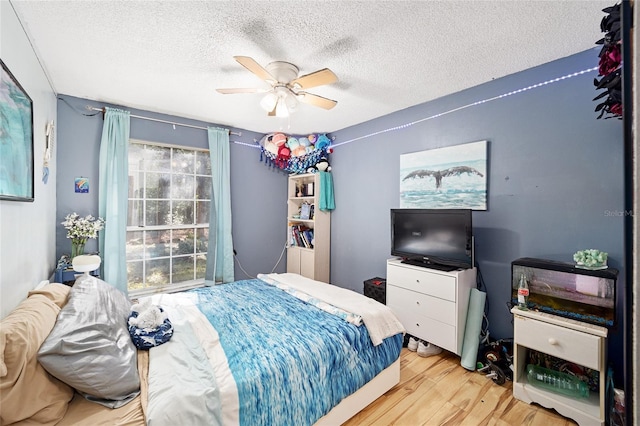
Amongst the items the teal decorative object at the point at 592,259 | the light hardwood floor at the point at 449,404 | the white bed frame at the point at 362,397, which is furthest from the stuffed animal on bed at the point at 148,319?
the teal decorative object at the point at 592,259

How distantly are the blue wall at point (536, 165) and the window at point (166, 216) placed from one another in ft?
8.37

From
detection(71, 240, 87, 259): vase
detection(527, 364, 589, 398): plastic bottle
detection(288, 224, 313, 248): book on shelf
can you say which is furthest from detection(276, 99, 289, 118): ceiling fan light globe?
detection(527, 364, 589, 398): plastic bottle

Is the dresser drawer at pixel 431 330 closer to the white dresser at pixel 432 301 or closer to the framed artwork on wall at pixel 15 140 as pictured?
A: the white dresser at pixel 432 301

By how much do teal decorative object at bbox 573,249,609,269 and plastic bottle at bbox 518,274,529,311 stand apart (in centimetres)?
35

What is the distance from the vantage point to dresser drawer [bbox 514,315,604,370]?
5.70 ft

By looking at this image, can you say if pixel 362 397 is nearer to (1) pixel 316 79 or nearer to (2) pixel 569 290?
(2) pixel 569 290

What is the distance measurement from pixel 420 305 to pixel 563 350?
3.38ft

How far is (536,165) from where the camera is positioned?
90.1 inches

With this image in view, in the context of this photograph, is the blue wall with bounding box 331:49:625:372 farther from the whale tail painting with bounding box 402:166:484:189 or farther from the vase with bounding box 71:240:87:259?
the vase with bounding box 71:240:87:259

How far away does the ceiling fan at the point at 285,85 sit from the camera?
2031mm

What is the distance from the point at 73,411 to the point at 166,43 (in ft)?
7.07

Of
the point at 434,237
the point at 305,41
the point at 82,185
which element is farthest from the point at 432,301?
the point at 82,185

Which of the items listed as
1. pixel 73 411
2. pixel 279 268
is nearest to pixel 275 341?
pixel 73 411

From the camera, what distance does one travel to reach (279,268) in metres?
4.48
